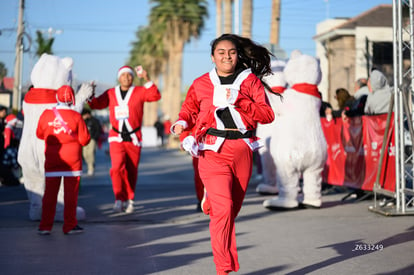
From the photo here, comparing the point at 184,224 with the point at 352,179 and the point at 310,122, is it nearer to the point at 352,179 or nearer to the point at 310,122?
the point at 310,122

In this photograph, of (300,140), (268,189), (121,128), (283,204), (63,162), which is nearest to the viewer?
(63,162)

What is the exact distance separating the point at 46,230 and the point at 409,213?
14.6 ft

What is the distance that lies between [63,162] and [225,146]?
10.6 feet

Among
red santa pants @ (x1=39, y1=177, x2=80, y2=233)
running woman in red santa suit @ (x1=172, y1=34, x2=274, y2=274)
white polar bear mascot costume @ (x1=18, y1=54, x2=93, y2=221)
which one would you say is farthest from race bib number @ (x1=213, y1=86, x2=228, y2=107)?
white polar bear mascot costume @ (x1=18, y1=54, x2=93, y2=221)

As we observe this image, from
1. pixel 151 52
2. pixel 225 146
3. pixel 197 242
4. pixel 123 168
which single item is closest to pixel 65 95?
pixel 123 168

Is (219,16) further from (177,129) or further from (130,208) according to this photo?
(177,129)

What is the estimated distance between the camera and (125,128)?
970 cm

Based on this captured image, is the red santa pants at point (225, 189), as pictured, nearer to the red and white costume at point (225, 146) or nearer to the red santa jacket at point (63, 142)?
the red and white costume at point (225, 146)

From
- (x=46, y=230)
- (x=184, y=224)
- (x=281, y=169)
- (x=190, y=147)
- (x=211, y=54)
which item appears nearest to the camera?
(x=190, y=147)

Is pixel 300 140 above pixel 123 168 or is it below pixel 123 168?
above

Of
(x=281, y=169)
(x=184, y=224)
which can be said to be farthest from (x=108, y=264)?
(x=281, y=169)

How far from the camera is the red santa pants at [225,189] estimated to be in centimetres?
491

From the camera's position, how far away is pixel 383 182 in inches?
386

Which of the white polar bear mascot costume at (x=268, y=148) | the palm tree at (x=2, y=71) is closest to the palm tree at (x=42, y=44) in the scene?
the palm tree at (x=2, y=71)
